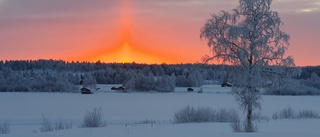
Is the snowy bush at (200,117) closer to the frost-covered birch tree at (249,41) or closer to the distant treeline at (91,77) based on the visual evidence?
the frost-covered birch tree at (249,41)

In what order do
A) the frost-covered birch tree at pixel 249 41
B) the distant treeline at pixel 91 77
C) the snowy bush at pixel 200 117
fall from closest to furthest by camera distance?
the frost-covered birch tree at pixel 249 41 < the snowy bush at pixel 200 117 < the distant treeline at pixel 91 77

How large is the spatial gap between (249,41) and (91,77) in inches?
4325

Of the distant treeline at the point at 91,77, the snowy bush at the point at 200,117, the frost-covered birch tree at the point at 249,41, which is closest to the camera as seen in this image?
the frost-covered birch tree at the point at 249,41

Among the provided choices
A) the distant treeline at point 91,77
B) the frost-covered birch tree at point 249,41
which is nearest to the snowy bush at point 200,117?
the frost-covered birch tree at point 249,41

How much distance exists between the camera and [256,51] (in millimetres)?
19609

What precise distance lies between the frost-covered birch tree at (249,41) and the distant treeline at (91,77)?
3124 cm

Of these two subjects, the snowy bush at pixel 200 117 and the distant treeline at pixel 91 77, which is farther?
the distant treeline at pixel 91 77

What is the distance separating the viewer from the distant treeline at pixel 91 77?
10131 centimetres

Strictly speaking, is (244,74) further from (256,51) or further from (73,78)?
(73,78)

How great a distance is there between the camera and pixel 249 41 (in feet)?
64.9

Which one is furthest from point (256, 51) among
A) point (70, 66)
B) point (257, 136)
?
point (70, 66)

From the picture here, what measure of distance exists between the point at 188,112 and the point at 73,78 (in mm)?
113846

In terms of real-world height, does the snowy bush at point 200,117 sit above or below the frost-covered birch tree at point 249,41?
below

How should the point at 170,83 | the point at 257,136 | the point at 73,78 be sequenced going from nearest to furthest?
the point at 257,136 → the point at 170,83 → the point at 73,78
